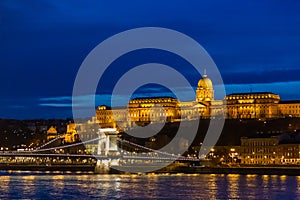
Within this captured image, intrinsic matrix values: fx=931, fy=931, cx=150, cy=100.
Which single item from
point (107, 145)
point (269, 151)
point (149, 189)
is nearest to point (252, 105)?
point (269, 151)

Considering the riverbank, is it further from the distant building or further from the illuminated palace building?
the illuminated palace building

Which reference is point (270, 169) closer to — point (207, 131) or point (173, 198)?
point (173, 198)

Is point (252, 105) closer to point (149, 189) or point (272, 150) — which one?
point (272, 150)

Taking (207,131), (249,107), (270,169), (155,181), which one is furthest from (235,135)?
(155,181)

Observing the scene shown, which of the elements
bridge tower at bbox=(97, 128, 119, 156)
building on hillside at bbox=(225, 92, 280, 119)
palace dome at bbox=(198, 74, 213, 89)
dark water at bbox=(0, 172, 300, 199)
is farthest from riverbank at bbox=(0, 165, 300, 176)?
palace dome at bbox=(198, 74, 213, 89)

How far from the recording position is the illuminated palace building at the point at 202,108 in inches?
3031

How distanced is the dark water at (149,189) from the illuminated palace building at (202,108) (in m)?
39.5

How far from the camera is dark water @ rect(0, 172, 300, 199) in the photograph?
29.7 meters

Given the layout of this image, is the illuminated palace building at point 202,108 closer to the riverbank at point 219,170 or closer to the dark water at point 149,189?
the riverbank at point 219,170

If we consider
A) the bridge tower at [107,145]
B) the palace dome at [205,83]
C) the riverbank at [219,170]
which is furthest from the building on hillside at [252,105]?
the bridge tower at [107,145]

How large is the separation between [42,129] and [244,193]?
244ft

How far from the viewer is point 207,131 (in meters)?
71.1

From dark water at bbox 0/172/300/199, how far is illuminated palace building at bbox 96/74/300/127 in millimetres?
39491

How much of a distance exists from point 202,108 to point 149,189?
48.8 m
